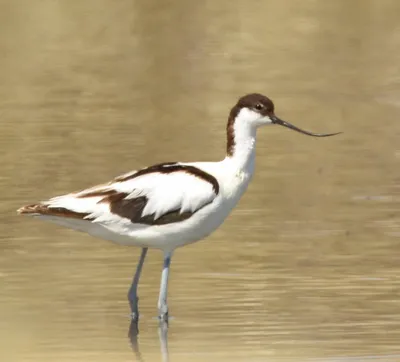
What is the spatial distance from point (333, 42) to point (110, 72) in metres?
4.20

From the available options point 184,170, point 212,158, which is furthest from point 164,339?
point 212,158

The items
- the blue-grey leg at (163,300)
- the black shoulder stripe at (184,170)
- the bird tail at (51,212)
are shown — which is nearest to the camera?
the blue-grey leg at (163,300)

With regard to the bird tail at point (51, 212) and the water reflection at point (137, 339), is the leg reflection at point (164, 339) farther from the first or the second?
the bird tail at point (51, 212)

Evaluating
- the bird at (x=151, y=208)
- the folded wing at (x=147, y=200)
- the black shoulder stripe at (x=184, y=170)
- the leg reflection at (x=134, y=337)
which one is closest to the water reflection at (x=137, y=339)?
the leg reflection at (x=134, y=337)

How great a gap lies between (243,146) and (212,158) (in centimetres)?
503

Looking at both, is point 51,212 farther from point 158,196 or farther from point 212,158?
point 212,158

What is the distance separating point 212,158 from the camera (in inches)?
609

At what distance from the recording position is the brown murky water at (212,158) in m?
9.52

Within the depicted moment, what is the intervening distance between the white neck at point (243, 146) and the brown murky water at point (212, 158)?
2.67 ft

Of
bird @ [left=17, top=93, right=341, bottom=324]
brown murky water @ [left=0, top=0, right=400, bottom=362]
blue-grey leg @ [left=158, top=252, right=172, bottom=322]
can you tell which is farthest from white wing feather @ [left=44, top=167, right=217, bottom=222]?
brown murky water @ [left=0, top=0, right=400, bottom=362]

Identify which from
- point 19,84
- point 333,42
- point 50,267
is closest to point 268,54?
point 333,42

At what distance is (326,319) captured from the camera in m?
9.66

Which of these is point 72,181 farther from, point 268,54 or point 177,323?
point 268,54

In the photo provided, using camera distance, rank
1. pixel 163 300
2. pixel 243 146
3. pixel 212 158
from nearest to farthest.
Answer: pixel 163 300, pixel 243 146, pixel 212 158
